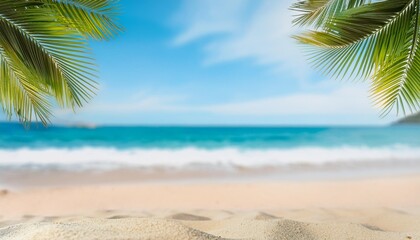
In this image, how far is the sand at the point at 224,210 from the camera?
117 inches

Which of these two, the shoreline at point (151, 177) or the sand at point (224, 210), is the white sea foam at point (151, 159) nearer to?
the shoreline at point (151, 177)

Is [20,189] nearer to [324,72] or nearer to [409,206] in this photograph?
[324,72]

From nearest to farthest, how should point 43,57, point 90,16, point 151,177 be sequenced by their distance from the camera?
point 43,57 → point 90,16 → point 151,177

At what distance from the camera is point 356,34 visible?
381 centimetres

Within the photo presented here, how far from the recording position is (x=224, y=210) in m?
5.68

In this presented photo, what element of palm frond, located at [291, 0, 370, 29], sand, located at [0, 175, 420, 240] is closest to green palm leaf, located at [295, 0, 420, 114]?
palm frond, located at [291, 0, 370, 29]

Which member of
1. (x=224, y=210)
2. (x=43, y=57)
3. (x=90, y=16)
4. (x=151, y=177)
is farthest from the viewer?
(x=151, y=177)

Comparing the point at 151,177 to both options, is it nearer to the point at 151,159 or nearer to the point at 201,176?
the point at 201,176

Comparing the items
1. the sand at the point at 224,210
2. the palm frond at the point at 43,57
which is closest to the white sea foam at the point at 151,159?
the sand at the point at 224,210

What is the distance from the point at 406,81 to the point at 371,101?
1.17ft

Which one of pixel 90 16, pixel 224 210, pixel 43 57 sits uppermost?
pixel 90 16

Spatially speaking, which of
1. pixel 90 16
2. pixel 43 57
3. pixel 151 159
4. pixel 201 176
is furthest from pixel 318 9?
pixel 151 159

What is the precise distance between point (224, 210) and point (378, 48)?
3.03 m

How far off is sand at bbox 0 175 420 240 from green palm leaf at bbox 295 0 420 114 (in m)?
Answer: 1.31
